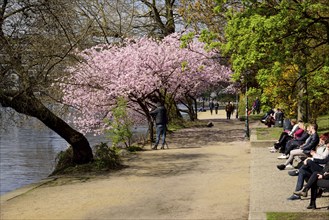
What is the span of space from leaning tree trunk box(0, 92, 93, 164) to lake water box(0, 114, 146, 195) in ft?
2.31

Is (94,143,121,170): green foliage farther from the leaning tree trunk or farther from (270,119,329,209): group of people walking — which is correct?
(270,119,329,209): group of people walking

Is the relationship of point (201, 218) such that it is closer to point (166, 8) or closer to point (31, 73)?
point (31, 73)

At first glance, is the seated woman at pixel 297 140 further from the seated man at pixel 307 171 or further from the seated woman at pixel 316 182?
the seated woman at pixel 316 182

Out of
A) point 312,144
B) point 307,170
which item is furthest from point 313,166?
point 312,144

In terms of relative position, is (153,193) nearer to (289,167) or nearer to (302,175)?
(302,175)

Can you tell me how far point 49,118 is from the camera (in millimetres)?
16531

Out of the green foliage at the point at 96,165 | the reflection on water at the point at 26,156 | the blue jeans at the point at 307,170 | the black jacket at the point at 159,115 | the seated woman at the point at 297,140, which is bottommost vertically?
the reflection on water at the point at 26,156

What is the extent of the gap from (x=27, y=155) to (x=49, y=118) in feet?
51.8

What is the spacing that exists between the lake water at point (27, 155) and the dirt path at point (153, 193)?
2.73 m

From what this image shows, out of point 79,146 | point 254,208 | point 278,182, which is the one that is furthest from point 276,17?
point 79,146

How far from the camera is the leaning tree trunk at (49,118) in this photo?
14727mm

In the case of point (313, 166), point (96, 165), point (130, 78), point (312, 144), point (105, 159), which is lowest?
point (96, 165)

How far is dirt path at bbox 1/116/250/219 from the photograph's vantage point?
10664mm

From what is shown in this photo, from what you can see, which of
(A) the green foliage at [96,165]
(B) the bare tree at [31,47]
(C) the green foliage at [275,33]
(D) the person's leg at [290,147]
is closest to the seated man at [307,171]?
(C) the green foliage at [275,33]
